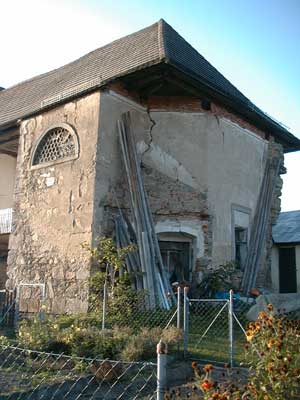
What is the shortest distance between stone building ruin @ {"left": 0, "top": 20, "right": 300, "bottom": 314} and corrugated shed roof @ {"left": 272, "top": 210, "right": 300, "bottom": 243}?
121 inches

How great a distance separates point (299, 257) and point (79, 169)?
30.2 feet

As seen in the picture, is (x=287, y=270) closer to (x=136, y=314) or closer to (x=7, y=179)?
(x=136, y=314)

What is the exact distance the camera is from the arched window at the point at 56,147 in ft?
40.6

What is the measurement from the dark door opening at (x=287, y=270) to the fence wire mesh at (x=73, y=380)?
11.4 metres

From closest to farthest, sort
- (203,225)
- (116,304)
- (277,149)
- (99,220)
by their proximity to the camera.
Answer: (116,304) → (99,220) → (203,225) → (277,149)

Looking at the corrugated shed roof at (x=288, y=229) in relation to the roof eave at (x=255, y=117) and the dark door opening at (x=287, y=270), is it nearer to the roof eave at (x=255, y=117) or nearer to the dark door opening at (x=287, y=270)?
the dark door opening at (x=287, y=270)

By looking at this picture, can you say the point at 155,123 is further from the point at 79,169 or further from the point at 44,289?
the point at 44,289

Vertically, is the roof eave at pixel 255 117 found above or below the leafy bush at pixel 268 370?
above

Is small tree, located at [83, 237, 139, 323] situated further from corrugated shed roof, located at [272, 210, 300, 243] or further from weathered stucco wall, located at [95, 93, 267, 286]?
corrugated shed roof, located at [272, 210, 300, 243]

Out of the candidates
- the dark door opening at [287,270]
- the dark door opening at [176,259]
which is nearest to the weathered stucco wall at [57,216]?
the dark door opening at [176,259]

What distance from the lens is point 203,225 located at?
41.0 feet

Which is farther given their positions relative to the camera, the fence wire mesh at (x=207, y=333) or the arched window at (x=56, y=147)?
the arched window at (x=56, y=147)

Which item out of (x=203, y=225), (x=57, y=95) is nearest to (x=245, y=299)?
(x=203, y=225)

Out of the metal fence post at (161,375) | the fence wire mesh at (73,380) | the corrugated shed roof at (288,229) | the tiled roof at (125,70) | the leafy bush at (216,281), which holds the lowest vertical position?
the fence wire mesh at (73,380)
